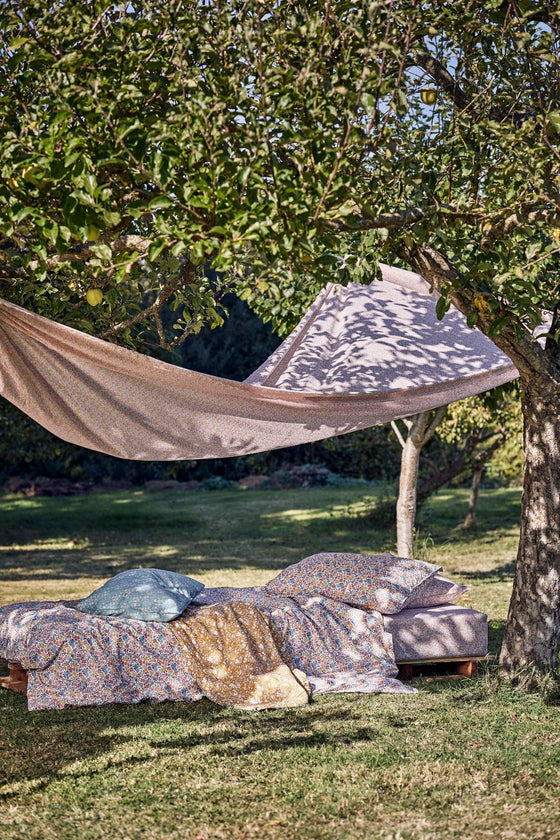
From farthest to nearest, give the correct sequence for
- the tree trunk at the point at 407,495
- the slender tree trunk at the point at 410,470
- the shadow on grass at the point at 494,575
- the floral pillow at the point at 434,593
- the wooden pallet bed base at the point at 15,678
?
the shadow on grass at the point at 494,575
the tree trunk at the point at 407,495
the slender tree trunk at the point at 410,470
the floral pillow at the point at 434,593
the wooden pallet bed base at the point at 15,678

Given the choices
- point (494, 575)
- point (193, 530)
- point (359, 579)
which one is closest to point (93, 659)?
point (359, 579)

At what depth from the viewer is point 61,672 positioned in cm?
395

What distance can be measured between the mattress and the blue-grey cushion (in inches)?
40.2

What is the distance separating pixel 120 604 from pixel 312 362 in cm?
152

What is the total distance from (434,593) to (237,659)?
1150 mm

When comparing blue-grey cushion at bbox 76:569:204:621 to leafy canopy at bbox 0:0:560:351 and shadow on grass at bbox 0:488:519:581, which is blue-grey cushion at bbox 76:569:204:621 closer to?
leafy canopy at bbox 0:0:560:351

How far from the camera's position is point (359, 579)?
455 centimetres

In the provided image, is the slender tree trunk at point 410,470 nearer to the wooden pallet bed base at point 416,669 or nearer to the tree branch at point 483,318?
the wooden pallet bed base at point 416,669

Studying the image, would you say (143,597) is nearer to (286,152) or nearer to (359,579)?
(359,579)

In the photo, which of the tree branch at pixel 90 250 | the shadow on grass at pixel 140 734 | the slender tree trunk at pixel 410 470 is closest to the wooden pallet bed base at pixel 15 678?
the shadow on grass at pixel 140 734

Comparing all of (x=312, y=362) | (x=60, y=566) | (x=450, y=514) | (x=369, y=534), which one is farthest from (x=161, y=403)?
(x=450, y=514)

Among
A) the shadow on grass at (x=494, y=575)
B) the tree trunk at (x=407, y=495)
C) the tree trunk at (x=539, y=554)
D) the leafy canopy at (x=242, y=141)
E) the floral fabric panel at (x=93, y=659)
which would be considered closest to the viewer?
the leafy canopy at (x=242, y=141)

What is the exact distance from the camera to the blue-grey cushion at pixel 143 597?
426 cm

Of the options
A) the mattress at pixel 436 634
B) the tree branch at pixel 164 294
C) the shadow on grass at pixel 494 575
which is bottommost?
the shadow on grass at pixel 494 575
